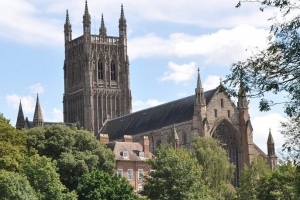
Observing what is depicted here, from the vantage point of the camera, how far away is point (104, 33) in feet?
569

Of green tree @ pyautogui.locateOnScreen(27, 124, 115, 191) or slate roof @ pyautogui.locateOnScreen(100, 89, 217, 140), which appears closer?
green tree @ pyautogui.locateOnScreen(27, 124, 115, 191)

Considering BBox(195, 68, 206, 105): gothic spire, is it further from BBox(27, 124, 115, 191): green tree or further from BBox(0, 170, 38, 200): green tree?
BBox(0, 170, 38, 200): green tree

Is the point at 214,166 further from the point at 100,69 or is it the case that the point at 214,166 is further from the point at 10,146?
the point at 100,69

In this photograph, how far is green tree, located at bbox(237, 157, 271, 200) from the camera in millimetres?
91438

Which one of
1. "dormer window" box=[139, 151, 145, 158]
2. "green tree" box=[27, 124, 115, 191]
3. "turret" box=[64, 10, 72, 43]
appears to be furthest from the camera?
"turret" box=[64, 10, 72, 43]

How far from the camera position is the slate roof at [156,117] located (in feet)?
431

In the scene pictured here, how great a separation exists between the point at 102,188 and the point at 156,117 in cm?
6696

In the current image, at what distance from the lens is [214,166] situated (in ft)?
346

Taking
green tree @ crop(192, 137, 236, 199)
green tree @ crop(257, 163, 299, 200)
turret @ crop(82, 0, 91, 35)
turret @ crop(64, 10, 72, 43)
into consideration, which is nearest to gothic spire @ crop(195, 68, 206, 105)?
green tree @ crop(192, 137, 236, 199)

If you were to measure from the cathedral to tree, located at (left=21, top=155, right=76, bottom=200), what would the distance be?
132ft

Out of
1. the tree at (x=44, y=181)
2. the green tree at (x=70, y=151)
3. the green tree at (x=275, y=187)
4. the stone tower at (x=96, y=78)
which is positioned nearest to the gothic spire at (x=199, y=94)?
the stone tower at (x=96, y=78)

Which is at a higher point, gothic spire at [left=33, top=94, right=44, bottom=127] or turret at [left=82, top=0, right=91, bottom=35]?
turret at [left=82, top=0, right=91, bottom=35]

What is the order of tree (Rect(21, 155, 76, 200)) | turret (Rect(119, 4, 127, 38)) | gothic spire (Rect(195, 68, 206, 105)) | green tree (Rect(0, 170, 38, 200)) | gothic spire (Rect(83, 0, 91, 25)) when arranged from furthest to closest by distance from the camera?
turret (Rect(119, 4, 127, 38)) < gothic spire (Rect(83, 0, 91, 25)) < gothic spire (Rect(195, 68, 206, 105)) < tree (Rect(21, 155, 76, 200)) < green tree (Rect(0, 170, 38, 200))

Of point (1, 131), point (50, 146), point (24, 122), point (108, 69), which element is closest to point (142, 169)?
point (50, 146)
